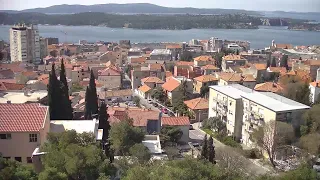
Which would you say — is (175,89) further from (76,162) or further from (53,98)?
(76,162)

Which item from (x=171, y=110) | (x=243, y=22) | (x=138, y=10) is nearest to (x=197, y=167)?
(x=171, y=110)

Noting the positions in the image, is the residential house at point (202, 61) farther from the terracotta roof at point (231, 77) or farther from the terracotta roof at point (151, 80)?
the terracotta roof at point (231, 77)

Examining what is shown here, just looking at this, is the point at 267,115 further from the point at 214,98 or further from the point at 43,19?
the point at 43,19

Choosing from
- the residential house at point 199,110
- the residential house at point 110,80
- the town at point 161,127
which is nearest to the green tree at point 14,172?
the town at point 161,127

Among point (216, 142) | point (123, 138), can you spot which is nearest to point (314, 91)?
point (216, 142)

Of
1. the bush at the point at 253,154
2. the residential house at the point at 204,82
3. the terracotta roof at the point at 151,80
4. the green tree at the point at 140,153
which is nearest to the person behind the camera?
the green tree at the point at 140,153

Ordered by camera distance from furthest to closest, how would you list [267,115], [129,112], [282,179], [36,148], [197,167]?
[129,112] < [267,115] < [36,148] < [282,179] < [197,167]

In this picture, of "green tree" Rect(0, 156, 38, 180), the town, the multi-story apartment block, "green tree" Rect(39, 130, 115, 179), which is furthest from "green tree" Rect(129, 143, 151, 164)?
the multi-story apartment block

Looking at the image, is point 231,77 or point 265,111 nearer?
point 265,111
